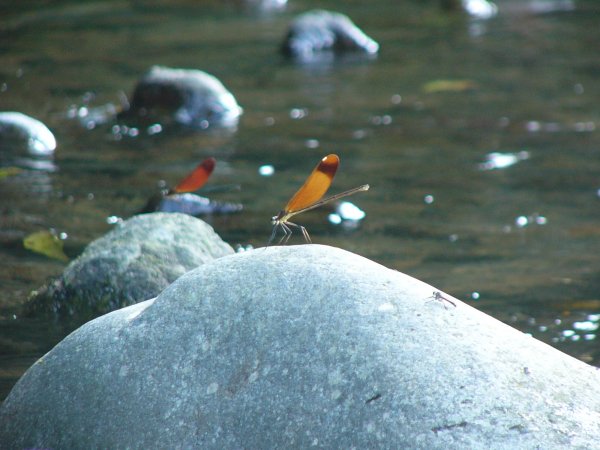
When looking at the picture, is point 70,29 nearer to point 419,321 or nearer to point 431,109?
point 431,109

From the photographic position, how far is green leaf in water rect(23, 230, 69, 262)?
501 cm

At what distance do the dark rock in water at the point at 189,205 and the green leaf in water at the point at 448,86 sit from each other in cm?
364

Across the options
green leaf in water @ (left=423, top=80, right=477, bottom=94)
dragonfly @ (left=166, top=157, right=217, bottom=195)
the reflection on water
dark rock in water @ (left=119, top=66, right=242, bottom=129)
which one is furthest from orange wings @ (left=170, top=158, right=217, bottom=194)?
green leaf in water @ (left=423, top=80, right=477, bottom=94)

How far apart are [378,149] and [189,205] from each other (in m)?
1.98

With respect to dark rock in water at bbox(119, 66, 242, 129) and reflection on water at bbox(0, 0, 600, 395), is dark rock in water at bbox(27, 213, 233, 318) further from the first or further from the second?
dark rock in water at bbox(119, 66, 242, 129)

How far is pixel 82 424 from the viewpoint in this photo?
9.42 feet

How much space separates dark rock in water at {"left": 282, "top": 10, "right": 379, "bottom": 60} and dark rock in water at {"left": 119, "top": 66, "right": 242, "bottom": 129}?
8.31ft

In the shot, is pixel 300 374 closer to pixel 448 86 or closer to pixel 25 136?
pixel 25 136

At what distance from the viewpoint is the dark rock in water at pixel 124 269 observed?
13.8ft

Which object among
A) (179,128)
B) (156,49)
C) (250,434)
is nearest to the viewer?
(250,434)

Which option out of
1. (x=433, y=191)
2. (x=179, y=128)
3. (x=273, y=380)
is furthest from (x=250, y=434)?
(x=179, y=128)

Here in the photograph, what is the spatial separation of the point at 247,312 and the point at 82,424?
559mm

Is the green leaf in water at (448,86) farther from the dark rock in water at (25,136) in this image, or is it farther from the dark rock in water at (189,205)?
the dark rock in water at (189,205)

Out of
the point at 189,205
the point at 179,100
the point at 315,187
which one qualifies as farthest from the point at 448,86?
the point at 315,187
